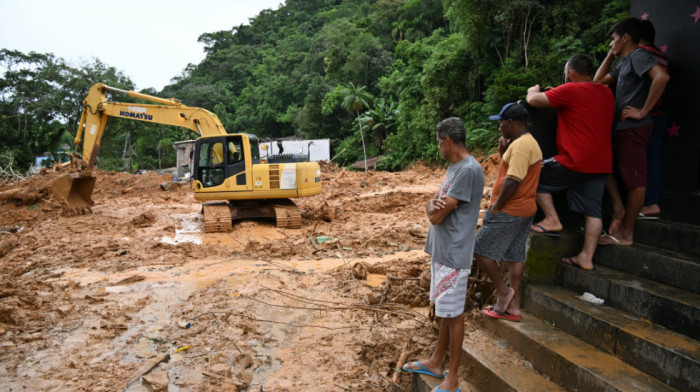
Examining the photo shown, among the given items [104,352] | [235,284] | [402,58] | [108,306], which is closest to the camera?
[104,352]

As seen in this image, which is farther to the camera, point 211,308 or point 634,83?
point 211,308

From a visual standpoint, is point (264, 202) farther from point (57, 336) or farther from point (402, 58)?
point (402, 58)

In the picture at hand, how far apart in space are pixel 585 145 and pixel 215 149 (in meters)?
8.48

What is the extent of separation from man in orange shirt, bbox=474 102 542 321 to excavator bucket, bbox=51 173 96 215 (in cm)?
1165

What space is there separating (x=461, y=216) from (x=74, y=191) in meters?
12.6

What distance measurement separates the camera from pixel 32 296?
536 cm

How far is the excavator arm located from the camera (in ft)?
36.5

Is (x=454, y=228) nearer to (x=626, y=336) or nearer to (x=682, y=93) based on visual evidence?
(x=626, y=336)

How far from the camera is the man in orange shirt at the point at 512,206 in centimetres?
297

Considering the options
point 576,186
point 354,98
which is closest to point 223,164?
point 576,186

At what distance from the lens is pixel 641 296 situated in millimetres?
2787

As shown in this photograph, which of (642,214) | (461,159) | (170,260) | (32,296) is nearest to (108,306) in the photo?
(32,296)

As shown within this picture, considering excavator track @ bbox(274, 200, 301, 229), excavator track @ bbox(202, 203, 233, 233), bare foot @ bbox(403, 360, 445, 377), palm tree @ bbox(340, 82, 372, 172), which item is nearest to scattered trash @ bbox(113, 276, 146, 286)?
excavator track @ bbox(202, 203, 233, 233)

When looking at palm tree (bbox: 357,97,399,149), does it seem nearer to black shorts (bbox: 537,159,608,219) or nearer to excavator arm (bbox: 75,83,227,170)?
excavator arm (bbox: 75,83,227,170)
